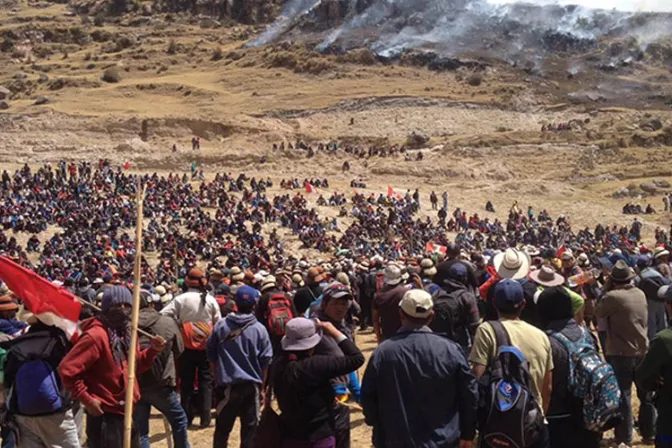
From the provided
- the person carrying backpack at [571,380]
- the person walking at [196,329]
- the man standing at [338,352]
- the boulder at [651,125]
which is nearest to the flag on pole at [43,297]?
the man standing at [338,352]

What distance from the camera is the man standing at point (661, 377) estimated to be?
5391 mm

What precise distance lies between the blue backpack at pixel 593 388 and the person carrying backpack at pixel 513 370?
19 cm

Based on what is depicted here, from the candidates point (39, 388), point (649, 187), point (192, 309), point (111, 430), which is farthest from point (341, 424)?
point (649, 187)

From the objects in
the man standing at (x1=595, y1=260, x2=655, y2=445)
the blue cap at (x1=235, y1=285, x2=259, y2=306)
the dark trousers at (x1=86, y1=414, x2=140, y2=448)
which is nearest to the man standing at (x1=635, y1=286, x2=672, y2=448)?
the man standing at (x1=595, y1=260, x2=655, y2=445)

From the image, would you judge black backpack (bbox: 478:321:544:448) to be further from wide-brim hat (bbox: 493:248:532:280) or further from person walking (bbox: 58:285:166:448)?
wide-brim hat (bbox: 493:248:532:280)

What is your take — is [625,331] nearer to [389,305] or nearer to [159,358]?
[389,305]

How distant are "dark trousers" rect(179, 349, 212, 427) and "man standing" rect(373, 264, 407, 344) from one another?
5.81 feet

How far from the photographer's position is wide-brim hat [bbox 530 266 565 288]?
6887 mm

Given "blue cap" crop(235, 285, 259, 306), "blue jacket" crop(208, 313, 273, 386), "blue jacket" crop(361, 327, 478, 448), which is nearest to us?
"blue jacket" crop(361, 327, 478, 448)

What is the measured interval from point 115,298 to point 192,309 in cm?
215

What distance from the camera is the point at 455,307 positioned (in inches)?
291

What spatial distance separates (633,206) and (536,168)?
44.0 feet

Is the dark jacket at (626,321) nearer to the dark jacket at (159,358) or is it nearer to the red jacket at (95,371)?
the dark jacket at (159,358)

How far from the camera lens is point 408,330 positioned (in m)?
5.11
